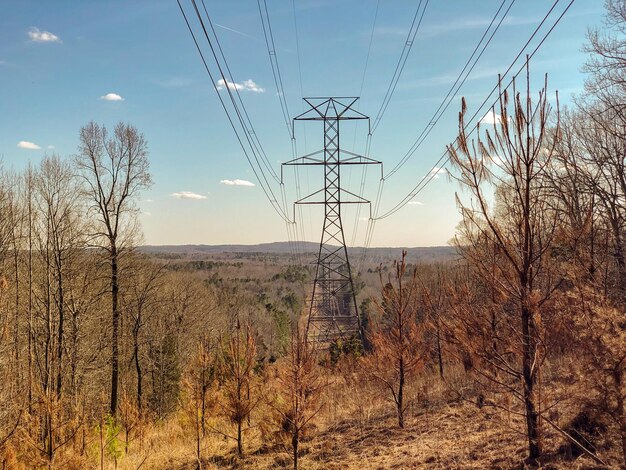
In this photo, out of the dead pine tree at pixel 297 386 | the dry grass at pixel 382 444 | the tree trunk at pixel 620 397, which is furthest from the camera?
the dead pine tree at pixel 297 386

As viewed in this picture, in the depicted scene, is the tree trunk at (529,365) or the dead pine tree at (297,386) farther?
the dead pine tree at (297,386)

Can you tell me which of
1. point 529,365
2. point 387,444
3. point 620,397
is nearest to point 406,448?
point 387,444

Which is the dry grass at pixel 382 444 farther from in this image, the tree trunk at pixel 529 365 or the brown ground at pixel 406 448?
the tree trunk at pixel 529 365

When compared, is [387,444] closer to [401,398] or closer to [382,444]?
[382,444]

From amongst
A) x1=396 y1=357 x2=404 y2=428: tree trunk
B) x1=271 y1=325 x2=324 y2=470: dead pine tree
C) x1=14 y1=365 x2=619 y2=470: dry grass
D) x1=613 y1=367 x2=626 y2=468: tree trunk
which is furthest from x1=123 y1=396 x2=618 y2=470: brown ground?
x1=613 y1=367 x2=626 y2=468: tree trunk

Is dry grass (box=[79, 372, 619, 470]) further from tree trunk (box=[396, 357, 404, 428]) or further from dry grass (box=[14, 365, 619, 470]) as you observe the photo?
tree trunk (box=[396, 357, 404, 428])

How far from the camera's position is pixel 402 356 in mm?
13250

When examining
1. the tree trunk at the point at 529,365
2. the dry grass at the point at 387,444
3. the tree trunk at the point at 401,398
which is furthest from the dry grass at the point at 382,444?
the tree trunk at the point at 529,365

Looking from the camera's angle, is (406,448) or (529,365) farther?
(406,448)

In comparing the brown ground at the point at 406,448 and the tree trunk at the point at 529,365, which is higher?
the tree trunk at the point at 529,365

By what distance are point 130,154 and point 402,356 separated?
1243 cm

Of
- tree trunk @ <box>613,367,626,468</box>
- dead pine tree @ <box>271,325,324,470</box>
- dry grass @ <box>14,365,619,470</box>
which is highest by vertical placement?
tree trunk @ <box>613,367,626,468</box>

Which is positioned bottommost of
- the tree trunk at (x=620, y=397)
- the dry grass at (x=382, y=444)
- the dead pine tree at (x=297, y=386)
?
the dry grass at (x=382, y=444)

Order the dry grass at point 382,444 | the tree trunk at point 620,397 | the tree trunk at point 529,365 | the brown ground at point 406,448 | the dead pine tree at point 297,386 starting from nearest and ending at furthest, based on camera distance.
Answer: the tree trunk at point 620,397
the tree trunk at point 529,365
the brown ground at point 406,448
the dry grass at point 382,444
the dead pine tree at point 297,386
